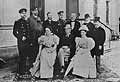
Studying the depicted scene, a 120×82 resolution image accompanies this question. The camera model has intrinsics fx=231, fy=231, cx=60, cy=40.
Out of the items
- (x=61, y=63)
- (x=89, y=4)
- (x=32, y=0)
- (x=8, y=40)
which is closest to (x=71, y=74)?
(x=61, y=63)

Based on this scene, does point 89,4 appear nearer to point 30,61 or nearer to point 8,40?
point 8,40

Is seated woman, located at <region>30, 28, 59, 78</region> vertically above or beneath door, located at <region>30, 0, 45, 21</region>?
beneath

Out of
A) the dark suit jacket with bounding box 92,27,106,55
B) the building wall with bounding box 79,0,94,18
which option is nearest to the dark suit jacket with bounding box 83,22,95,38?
the dark suit jacket with bounding box 92,27,106,55

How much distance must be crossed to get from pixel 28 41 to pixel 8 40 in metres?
2.57

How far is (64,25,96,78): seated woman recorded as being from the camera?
757 centimetres

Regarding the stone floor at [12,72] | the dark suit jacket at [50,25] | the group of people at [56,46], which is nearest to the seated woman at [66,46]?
the group of people at [56,46]

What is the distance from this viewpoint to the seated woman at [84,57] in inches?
298

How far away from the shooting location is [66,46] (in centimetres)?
780

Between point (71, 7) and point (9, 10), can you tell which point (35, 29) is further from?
point (71, 7)

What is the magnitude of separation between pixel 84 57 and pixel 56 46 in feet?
3.26

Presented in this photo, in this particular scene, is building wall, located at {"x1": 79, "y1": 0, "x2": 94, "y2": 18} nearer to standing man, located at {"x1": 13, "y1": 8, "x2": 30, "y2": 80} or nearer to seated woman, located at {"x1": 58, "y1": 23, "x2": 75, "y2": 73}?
seated woman, located at {"x1": 58, "y1": 23, "x2": 75, "y2": 73}

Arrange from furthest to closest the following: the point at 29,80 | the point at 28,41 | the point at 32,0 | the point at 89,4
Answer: the point at 89,4 < the point at 32,0 < the point at 28,41 < the point at 29,80

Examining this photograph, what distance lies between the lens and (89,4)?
15531 millimetres

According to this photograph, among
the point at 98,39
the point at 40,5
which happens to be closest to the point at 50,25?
Result: the point at 98,39
